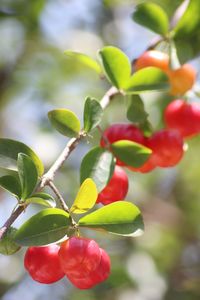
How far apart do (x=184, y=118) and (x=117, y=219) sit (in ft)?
1.52

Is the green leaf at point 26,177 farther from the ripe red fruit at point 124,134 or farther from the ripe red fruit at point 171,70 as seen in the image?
the ripe red fruit at point 171,70

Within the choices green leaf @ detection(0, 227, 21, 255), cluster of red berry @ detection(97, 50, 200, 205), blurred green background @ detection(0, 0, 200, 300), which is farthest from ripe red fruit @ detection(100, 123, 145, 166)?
blurred green background @ detection(0, 0, 200, 300)

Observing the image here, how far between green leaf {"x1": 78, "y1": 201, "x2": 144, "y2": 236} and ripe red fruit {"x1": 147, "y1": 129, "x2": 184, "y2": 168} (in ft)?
0.98

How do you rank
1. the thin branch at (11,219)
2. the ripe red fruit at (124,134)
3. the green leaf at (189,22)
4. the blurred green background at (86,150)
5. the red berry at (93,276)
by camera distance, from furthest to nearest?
1. the blurred green background at (86,150)
2. the green leaf at (189,22)
3. the ripe red fruit at (124,134)
4. the red berry at (93,276)
5. the thin branch at (11,219)

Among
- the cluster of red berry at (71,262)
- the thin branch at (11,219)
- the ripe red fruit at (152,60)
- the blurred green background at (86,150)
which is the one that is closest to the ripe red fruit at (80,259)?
the cluster of red berry at (71,262)

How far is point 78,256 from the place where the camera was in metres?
1.01

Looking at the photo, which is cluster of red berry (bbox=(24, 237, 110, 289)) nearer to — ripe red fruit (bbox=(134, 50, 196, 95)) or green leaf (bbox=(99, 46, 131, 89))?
Result: green leaf (bbox=(99, 46, 131, 89))

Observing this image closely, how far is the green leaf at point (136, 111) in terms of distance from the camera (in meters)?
1.27

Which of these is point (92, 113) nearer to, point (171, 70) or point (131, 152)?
point (131, 152)

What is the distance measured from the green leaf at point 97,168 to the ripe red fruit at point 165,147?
6.7 inches

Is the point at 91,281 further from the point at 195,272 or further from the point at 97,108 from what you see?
the point at 195,272

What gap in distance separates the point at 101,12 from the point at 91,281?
1.58 m

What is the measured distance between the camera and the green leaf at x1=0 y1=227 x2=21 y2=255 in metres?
0.99

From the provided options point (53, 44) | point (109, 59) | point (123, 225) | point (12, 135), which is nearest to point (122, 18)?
point (53, 44)
